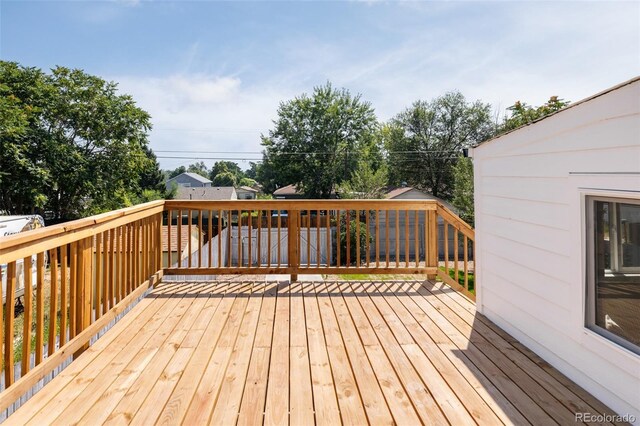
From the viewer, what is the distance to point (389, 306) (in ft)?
9.73

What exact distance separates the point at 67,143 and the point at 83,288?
17.9 metres

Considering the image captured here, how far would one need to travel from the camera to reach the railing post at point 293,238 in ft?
11.7

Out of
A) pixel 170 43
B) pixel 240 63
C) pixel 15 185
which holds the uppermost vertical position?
pixel 240 63

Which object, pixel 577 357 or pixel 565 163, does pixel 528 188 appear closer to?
pixel 565 163

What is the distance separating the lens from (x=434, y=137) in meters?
22.7

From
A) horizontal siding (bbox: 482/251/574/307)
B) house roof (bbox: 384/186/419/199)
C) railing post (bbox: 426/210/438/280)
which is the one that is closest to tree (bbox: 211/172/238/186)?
house roof (bbox: 384/186/419/199)

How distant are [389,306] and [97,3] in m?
6.81

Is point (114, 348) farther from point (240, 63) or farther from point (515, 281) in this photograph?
point (240, 63)

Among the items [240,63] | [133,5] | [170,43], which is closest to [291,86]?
[240,63]

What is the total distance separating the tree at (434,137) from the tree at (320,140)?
2.41 m

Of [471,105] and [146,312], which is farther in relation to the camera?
[471,105]

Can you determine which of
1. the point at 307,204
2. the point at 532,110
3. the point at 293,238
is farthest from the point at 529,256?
the point at 532,110

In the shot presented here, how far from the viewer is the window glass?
145cm

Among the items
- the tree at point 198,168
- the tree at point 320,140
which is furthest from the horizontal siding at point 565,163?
the tree at point 198,168
